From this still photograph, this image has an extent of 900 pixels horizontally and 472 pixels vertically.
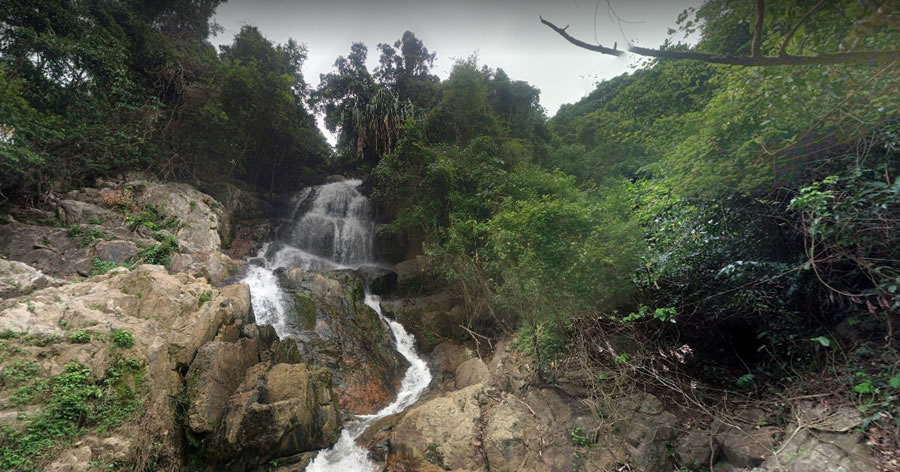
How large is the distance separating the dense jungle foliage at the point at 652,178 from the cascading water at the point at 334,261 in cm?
272

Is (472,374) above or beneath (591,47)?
beneath

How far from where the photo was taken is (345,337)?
9031mm

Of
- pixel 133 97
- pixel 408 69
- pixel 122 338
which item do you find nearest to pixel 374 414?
pixel 122 338

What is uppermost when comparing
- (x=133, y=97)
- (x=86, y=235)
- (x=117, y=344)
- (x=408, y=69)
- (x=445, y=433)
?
(x=408, y=69)

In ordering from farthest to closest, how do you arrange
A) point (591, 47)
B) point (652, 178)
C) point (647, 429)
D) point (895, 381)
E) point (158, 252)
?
1. point (158, 252)
2. point (652, 178)
3. point (647, 429)
4. point (895, 381)
5. point (591, 47)

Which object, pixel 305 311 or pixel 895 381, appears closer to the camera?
pixel 895 381

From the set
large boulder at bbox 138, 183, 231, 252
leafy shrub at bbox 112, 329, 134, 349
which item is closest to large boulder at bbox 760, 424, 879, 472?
leafy shrub at bbox 112, 329, 134, 349

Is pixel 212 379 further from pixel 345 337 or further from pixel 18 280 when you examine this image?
pixel 345 337

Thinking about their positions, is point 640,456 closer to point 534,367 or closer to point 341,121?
point 534,367

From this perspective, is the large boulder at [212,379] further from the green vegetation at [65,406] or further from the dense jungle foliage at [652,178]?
the dense jungle foliage at [652,178]

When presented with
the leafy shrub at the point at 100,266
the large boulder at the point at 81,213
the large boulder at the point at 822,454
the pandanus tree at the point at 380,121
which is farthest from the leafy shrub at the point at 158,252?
the large boulder at the point at 822,454

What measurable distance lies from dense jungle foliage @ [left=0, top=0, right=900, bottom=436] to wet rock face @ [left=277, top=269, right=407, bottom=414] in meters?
2.85

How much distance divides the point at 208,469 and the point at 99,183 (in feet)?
34.1

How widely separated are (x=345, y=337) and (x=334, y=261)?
20.6 feet
